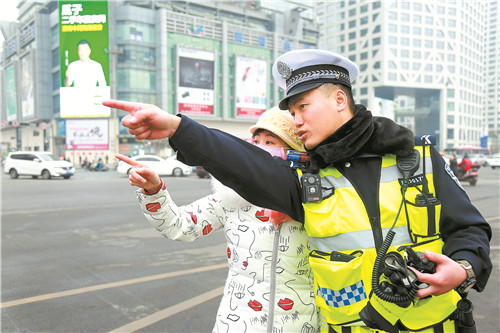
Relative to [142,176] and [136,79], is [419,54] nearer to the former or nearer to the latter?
[136,79]

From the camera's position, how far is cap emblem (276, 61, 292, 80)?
148 cm

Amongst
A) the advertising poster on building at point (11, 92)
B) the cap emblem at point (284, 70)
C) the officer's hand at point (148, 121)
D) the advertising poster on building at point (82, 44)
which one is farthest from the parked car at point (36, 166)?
the advertising poster on building at point (11, 92)

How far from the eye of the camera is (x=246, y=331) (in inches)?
64.9

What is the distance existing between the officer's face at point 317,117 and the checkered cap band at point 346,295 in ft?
1.69

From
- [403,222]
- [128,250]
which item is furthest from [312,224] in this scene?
[128,250]

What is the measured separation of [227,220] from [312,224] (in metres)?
0.59

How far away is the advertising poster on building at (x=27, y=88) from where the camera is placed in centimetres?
5856

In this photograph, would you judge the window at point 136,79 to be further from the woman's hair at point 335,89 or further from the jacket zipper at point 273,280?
the woman's hair at point 335,89

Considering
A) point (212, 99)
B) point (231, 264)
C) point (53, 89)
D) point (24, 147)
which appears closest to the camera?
point (231, 264)

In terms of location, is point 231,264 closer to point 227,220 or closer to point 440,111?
point 227,220

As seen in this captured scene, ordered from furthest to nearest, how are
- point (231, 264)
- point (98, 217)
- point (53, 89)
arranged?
point (53, 89) < point (98, 217) < point (231, 264)

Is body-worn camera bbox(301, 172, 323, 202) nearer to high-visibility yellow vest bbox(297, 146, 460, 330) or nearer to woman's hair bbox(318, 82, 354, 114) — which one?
high-visibility yellow vest bbox(297, 146, 460, 330)

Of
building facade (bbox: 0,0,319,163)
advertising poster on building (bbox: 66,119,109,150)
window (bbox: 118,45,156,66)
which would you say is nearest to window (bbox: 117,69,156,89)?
building facade (bbox: 0,0,319,163)

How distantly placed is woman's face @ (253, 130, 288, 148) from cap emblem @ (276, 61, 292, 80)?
12.3 inches
